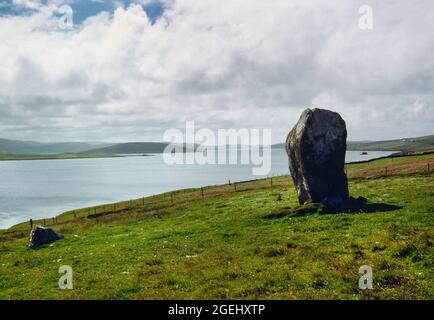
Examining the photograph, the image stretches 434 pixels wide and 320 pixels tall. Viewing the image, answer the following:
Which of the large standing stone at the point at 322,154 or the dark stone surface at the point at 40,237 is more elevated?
the large standing stone at the point at 322,154

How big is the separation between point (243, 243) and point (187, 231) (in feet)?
26.6

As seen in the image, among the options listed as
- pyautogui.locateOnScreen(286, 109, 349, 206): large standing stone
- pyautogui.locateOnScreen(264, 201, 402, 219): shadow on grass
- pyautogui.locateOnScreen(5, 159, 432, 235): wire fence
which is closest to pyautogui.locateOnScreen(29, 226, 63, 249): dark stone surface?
pyautogui.locateOnScreen(264, 201, 402, 219): shadow on grass

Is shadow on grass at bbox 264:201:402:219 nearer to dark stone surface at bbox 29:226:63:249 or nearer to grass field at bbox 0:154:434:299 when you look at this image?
grass field at bbox 0:154:434:299

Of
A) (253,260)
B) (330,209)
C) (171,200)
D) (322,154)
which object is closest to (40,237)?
(253,260)

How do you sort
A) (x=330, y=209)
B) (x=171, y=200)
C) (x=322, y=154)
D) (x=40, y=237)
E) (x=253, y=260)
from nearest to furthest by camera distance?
(x=253, y=260) → (x=330, y=209) → (x=322, y=154) → (x=40, y=237) → (x=171, y=200)

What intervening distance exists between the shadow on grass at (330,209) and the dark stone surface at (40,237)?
20.7 metres

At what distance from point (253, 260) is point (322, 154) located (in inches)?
683

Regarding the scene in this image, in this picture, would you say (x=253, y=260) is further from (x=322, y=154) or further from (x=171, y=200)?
(x=171, y=200)

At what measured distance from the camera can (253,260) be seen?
64.5 feet

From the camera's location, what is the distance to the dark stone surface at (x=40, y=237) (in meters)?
33.6

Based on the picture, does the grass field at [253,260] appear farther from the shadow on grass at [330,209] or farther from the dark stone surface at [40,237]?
the dark stone surface at [40,237]

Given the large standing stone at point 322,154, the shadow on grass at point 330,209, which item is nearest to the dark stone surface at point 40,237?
the shadow on grass at point 330,209

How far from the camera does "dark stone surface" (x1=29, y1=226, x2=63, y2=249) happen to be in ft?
110
